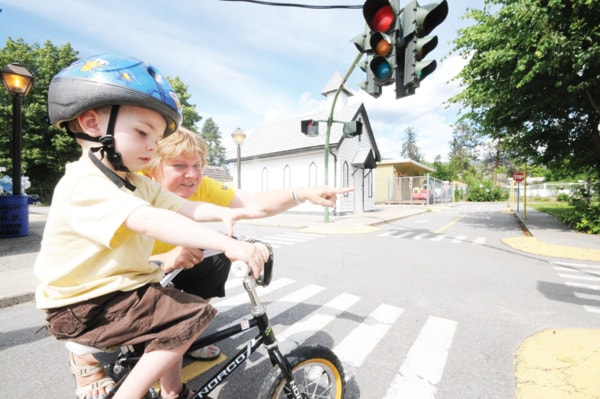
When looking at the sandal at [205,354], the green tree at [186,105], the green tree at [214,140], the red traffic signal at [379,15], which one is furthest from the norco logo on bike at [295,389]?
the green tree at [214,140]

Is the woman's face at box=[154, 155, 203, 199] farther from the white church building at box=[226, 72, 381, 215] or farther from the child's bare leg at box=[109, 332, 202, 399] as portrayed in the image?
the white church building at box=[226, 72, 381, 215]

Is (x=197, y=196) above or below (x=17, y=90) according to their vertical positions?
below

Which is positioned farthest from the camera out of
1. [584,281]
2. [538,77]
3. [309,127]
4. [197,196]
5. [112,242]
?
[309,127]

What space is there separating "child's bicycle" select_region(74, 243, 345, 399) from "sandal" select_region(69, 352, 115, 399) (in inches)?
2.3

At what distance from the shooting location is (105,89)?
4.65ft

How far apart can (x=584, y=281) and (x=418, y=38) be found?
5163 mm

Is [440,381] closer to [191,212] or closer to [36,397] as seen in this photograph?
[191,212]

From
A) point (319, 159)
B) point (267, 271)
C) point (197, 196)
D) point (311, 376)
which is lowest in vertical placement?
point (311, 376)

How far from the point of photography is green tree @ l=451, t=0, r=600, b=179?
8.27m

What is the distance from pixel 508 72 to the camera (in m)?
9.75

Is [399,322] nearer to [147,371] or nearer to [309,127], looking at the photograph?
[147,371]

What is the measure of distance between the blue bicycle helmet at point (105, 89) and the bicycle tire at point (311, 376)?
1.56 m

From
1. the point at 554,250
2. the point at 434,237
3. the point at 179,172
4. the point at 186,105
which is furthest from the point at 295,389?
the point at 186,105

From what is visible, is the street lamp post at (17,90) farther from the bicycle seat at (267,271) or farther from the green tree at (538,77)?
the green tree at (538,77)
